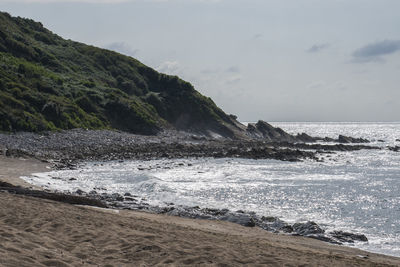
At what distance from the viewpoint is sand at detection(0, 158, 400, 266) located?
916 centimetres

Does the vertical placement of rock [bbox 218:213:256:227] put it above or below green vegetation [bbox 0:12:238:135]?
below

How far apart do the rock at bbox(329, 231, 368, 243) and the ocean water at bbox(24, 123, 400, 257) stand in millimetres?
389

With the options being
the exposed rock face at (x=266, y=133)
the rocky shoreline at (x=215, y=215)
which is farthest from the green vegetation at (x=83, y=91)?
the rocky shoreline at (x=215, y=215)

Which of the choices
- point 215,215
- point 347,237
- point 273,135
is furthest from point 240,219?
point 273,135

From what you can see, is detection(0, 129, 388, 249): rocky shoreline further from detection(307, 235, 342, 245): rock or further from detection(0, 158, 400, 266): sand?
detection(0, 158, 400, 266): sand

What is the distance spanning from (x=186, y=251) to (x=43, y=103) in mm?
61672

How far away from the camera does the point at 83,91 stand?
85875mm

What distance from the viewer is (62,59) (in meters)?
107

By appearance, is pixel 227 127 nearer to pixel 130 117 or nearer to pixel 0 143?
pixel 130 117

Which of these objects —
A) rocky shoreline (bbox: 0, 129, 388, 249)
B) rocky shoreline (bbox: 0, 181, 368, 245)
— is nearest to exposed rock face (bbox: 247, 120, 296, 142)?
rocky shoreline (bbox: 0, 129, 388, 249)

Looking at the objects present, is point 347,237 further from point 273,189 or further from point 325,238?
point 273,189

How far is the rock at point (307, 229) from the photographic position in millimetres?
16516

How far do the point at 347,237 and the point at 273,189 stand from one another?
1214cm

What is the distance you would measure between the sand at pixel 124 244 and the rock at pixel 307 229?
0.97 m
